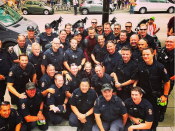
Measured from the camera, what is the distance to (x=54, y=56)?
4391 mm

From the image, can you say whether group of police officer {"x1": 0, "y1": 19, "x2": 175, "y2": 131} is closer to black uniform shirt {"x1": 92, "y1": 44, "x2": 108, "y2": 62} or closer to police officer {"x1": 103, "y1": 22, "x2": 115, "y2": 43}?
black uniform shirt {"x1": 92, "y1": 44, "x2": 108, "y2": 62}

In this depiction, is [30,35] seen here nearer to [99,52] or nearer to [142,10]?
[99,52]

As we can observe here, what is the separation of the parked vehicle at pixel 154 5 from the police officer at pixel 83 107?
14.0 metres

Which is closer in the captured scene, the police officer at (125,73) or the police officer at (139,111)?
the police officer at (139,111)

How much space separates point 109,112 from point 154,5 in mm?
14631

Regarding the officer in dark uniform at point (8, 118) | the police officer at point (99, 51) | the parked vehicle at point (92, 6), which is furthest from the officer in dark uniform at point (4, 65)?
the parked vehicle at point (92, 6)

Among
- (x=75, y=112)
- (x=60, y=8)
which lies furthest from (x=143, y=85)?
(x=60, y=8)

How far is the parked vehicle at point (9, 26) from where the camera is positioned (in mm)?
6449

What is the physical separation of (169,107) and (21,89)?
3.70 metres

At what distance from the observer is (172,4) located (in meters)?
15.4

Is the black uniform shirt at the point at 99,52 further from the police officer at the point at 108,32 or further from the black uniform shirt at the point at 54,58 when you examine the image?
the black uniform shirt at the point at 54,58

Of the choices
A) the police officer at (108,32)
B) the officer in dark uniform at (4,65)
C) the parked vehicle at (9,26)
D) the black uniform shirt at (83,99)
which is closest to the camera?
the black uniform shirt at (83,99)

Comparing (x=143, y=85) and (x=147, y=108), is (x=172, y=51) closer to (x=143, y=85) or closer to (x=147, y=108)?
(x=143, y=85)

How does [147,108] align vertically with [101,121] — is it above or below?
above
